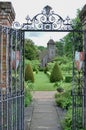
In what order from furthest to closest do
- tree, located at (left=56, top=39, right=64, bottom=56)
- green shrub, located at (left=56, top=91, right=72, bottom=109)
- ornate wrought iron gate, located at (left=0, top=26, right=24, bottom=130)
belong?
tree, located at (left=56, top=39, right=64, bottom=56)
green shrub, located at (left=56, top=91, right=72, bottom=109)
ornate wrought iron gate, located at (left=0, top=26, right=24, bottom=130)

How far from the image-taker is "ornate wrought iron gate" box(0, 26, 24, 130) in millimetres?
7145

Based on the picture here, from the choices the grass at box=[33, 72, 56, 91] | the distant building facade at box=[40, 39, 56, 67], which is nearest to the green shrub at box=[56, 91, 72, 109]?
the grass at box=[33, 72, 56, 91]

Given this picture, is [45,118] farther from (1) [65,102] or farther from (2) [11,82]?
(2) [11,82]

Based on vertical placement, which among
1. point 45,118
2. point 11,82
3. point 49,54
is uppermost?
point 49,54

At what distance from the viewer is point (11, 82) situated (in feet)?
23.4

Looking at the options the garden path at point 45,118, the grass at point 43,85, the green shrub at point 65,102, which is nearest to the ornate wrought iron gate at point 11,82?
the garden path at point 45,118

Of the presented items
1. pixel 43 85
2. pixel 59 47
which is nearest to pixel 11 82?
pixel 43 85

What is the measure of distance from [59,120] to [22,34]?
4619mm

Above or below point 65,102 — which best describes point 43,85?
below

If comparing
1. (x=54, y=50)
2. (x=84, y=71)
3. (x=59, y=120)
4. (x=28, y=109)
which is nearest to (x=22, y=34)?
(x=84, y=71)

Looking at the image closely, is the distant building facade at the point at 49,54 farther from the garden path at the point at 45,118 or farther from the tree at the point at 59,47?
the garden path at the point at 45,118

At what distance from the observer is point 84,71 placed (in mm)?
8164

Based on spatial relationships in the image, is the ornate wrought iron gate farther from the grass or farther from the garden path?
the grass

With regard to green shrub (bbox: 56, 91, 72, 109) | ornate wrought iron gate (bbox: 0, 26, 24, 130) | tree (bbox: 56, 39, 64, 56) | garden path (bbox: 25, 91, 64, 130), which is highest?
tree (bbox: 56, 39, 64, 56)
